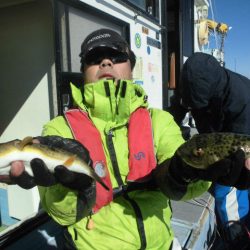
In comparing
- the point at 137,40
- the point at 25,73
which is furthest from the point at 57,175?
the point at 137,40

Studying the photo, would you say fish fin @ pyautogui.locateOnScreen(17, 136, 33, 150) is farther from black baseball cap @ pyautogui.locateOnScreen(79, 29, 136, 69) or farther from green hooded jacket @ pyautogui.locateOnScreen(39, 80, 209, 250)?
black baseball cap @ pyautogui.locateOnScreen(79, 29, 136, 69)

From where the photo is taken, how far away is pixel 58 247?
8.76 feet

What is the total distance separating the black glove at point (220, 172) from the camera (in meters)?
1.69

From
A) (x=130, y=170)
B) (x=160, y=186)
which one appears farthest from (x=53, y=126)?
(x=160, y=186)

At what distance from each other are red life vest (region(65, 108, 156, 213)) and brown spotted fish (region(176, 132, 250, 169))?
223mm

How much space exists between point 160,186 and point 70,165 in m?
0.52

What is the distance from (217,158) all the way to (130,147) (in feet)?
1.46

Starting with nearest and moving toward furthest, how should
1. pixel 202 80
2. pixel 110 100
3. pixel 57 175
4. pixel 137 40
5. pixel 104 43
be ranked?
pixel 57 175 → pixel 110 100 → pixel 104 43 → pixel 202 80 → pixel 137 40

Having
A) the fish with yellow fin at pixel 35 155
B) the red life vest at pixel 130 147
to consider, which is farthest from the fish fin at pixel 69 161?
the red life vest at pixel 130 147

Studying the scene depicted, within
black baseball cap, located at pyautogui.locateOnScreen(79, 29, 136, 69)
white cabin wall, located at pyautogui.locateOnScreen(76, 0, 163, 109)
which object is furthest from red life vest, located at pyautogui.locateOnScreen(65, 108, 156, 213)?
white cabin wall, located at pyautogui.locateOnScreen(76, 0, 163, 109)

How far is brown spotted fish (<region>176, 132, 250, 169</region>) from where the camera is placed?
1.72 meters

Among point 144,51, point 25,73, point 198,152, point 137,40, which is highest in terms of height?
point 137,40

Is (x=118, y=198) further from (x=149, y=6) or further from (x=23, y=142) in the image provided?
(x=149, y=6)

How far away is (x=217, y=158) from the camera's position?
1734mm
